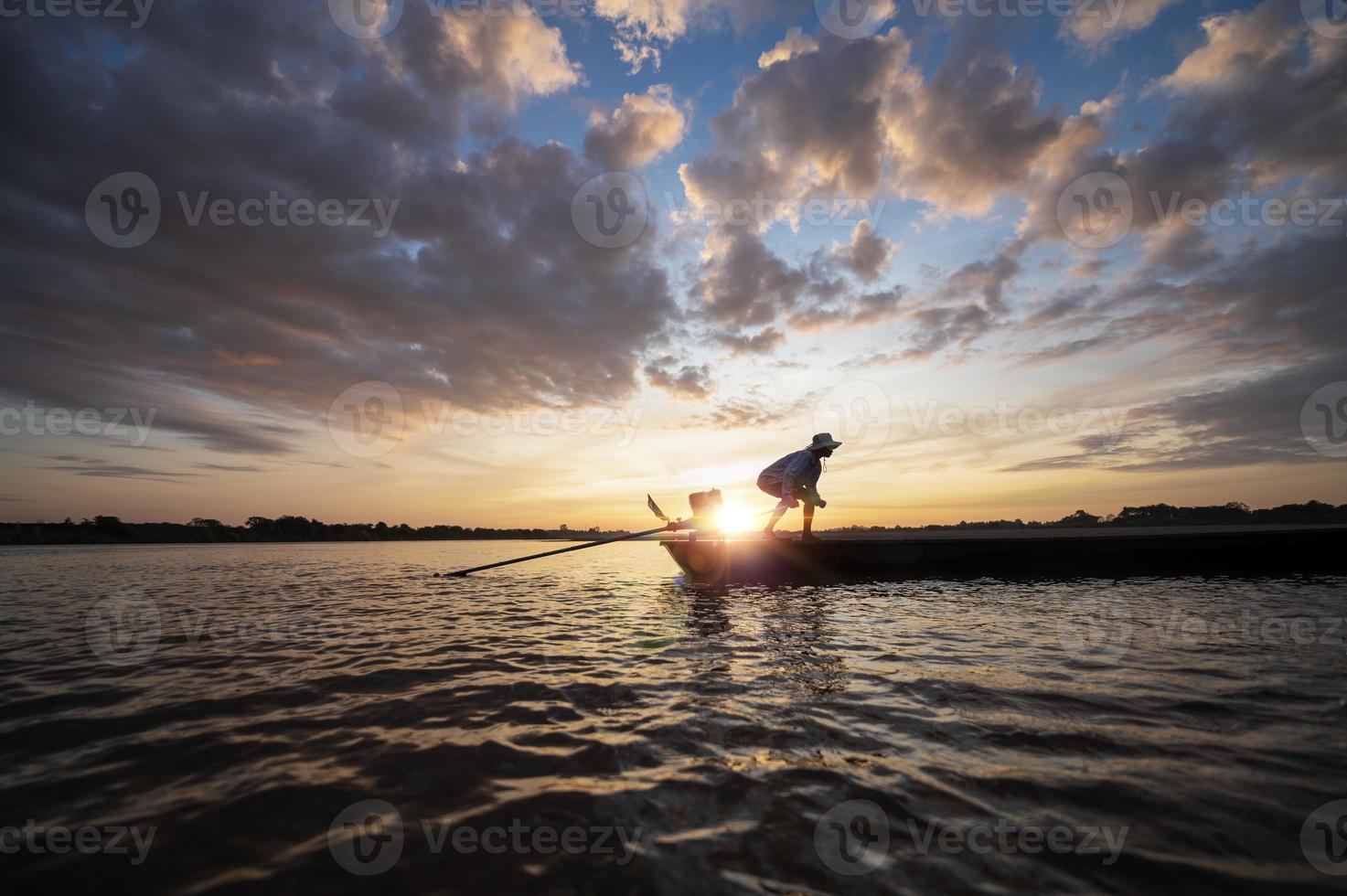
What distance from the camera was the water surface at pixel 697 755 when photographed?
2.80 meters

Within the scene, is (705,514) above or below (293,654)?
above

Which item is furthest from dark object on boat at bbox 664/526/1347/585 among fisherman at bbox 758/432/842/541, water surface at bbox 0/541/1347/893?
water surface at bbox 0/541/1347/893

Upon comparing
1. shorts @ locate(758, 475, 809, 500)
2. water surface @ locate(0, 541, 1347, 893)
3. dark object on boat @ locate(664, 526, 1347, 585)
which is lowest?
water surface @ locate(0, 541, 1347, 893)

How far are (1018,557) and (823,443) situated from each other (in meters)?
8.41

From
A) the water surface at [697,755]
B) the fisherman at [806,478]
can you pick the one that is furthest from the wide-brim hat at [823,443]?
the water surface at [697,755]

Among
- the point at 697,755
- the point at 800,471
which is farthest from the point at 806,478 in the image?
the point at 697,755

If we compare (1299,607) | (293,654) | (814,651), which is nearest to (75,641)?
(293,654)

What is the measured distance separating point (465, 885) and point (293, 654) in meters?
7.16

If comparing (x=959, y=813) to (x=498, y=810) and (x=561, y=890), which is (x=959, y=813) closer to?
(x=561, y=890)

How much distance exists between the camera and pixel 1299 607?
10.3 meters

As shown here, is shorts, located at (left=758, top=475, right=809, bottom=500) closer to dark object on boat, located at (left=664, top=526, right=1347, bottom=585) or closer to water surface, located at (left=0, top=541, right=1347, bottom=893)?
dark object on boat, located at (left=664, top=526, right=1347, bottom=585)

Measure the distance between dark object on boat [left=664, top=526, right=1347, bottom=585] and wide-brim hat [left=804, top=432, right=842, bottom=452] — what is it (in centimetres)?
307

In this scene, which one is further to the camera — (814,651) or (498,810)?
(814,651)

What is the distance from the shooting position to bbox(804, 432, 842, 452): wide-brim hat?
15.0m
